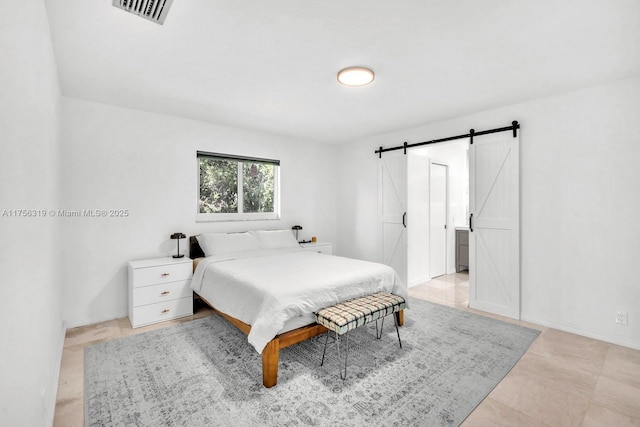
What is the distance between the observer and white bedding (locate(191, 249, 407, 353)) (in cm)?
233

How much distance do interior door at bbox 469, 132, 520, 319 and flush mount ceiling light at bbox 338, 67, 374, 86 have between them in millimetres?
1951

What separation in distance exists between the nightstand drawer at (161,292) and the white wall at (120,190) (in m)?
0.50

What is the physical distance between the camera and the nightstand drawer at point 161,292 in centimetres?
326

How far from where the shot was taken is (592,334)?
9.90ft

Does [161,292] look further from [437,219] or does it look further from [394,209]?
[437,219]

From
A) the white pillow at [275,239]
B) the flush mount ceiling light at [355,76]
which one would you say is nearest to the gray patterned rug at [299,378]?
the white pillow at [275,239]

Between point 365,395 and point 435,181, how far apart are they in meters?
4.10

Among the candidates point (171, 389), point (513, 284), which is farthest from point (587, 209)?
point (171, 389)

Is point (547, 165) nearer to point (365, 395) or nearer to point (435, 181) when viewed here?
point (435, 181)

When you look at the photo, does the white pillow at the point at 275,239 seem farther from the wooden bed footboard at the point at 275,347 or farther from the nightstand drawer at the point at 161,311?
the wooden bed footboard at the point at 275,347

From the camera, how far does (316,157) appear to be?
18.1ft

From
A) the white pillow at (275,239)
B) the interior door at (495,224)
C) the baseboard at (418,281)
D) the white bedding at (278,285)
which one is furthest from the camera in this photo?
the baseboard at (418,281)

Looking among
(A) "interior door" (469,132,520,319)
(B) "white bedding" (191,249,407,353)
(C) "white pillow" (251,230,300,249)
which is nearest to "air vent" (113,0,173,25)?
(B) "white bedding" (191,249,407,353)

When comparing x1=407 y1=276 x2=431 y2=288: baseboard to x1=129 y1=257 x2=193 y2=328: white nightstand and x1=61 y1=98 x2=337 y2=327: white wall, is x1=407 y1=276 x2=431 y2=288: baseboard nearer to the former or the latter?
x1=61 y1=98 x2=337 y2=327: white wall
